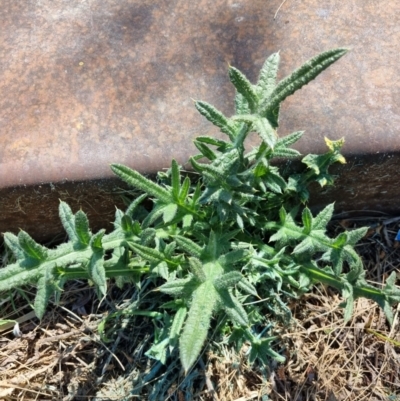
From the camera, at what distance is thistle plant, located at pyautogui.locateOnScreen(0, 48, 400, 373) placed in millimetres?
1408

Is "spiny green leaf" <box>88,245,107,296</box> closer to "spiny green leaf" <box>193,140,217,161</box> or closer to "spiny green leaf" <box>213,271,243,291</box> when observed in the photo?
"spiny green leaf" <box>213,271,243,291</box>

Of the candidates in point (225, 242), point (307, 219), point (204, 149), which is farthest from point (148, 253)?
point (307, 219)

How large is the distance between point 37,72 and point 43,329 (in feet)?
3.15

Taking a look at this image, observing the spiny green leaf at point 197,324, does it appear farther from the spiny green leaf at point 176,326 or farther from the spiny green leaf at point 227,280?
the spiny green leaf at point 176,326

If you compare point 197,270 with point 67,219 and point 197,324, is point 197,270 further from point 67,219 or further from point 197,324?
point 67,219

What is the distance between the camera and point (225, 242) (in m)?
1.71

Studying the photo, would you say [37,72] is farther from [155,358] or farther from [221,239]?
[155,358]

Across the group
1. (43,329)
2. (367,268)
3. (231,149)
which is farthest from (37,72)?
(367,268)

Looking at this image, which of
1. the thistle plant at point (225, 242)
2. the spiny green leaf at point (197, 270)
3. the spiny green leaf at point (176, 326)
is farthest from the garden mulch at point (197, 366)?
the spiny green leaf at point (197, 270)

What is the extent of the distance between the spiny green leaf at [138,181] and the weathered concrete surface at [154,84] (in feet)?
0.46

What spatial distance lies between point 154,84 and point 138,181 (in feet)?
1.40

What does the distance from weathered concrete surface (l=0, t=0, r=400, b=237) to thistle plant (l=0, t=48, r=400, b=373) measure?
0.15 m

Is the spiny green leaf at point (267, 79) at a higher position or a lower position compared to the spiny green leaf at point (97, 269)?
higher

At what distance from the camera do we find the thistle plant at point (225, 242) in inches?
55.4
